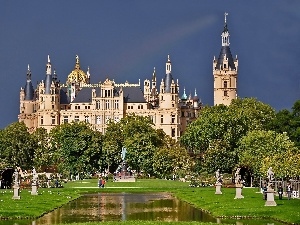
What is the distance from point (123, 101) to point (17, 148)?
4845 cm

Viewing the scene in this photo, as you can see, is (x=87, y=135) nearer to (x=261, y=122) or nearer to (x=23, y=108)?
(x=261, y=122)

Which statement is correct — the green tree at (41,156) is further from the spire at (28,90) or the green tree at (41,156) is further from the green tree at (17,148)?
the spire at (28,90)

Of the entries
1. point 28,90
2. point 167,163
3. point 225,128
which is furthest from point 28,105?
point 225,128

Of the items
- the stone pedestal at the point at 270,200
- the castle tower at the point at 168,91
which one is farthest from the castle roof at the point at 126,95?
the stone pedestal at the point at 270,200

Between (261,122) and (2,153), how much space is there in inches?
1428

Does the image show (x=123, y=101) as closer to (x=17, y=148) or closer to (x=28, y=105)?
(x=28, y=105)

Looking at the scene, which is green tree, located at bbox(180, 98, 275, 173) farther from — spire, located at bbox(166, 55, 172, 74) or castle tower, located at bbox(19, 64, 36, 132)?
castle tower, located at bbox(19, 64, 36, 132)

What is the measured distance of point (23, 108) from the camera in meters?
188

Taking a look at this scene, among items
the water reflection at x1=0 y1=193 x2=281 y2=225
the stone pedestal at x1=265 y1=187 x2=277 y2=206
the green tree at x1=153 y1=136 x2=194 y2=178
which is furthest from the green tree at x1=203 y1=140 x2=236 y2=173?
the stone pedestal at x1=265 y1=187 x2=277 y2=206

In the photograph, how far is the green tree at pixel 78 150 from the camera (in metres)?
124

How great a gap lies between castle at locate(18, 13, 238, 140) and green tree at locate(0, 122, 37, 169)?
39.5m

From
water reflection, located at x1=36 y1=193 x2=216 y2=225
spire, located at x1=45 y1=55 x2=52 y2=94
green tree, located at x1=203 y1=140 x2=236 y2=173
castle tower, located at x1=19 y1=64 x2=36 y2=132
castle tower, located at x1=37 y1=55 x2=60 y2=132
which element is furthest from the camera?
castle tower, located at x1=19 y1=64 x2=36 y2=132

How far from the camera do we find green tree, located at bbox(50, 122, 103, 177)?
406 ft

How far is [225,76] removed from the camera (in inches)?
6624
